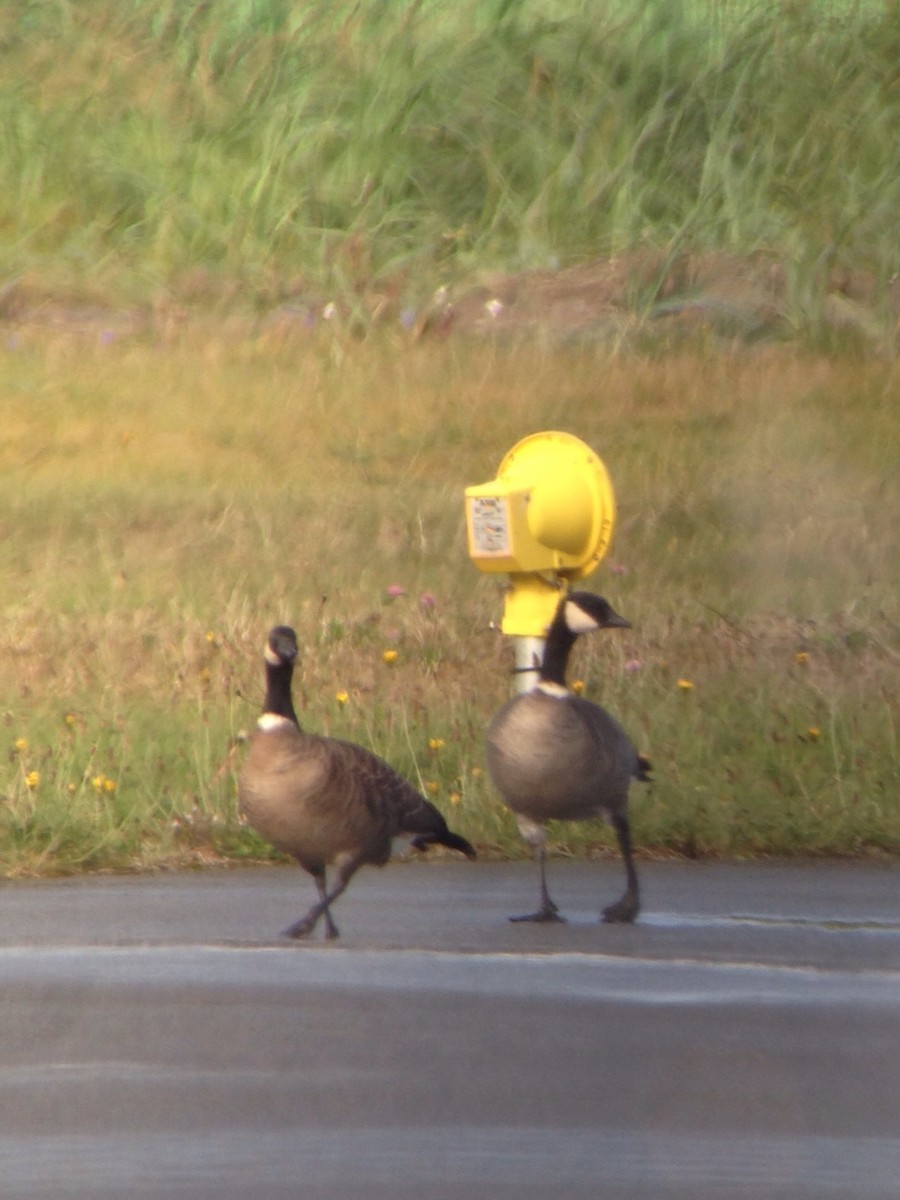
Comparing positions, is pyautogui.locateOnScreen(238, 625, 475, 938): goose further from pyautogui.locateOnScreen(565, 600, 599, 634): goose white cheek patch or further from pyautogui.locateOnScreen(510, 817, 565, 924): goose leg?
pyautogui.locateOnScreen(565, 600, 599, 634): goose white cheek patch

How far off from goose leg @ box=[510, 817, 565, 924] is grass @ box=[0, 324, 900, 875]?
114 cm

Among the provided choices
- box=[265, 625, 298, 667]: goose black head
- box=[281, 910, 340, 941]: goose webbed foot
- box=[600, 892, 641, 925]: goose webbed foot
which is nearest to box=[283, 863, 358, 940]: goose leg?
box=[281, 910, 340, 941]: goose webbed foot

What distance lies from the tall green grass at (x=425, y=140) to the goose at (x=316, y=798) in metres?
12.3

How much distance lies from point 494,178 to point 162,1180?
52.0 feet

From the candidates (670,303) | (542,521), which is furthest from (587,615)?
(670,303)

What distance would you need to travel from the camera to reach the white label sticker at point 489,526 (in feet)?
25.8

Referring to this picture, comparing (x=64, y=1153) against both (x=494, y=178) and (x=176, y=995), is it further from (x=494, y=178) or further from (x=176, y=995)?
(x=494, y=178)

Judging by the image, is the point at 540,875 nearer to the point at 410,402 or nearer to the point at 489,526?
the point at 489,526

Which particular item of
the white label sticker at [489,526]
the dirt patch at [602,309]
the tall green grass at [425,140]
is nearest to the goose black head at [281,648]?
the white label sticker at [489,526]

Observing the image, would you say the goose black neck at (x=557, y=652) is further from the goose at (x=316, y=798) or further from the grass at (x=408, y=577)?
the grass at (x=408, y=577)

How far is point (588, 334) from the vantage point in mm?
17766

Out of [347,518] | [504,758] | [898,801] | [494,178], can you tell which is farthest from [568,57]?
[504,758]

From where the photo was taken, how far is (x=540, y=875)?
6773 mm

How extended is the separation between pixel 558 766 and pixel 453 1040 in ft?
4.52
